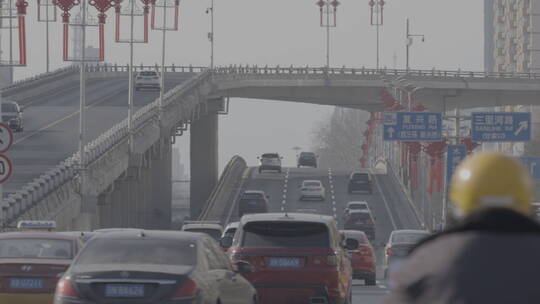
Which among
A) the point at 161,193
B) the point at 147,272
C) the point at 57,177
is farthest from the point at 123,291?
the point at 161,193

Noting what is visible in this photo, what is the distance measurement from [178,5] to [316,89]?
30731 millimetres

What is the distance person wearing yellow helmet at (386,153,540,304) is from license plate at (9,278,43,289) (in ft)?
42.8

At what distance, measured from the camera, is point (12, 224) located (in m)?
38.9

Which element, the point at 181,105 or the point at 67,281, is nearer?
the point at 67,281

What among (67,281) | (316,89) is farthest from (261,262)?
(316,89)

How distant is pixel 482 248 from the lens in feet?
14.6

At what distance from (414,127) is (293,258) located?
2043 inches

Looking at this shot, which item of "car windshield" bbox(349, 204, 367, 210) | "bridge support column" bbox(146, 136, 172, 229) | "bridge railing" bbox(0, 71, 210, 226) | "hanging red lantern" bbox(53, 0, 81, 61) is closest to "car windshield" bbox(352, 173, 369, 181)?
"bridge support column" bbox(146, 136, 172, 229)

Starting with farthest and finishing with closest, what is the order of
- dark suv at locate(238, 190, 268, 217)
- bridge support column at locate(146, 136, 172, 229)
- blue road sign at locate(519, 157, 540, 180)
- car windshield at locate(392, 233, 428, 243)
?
bridge support column at locate(146, 136, 172, 229)
dark suv at locate(238, 190, 268, 217)
blue road sign at locate(519, 157, 540, 180)
car windshield at locate(392, 233, 428, 243)

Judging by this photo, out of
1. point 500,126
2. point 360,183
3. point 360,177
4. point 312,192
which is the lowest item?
point 312,192

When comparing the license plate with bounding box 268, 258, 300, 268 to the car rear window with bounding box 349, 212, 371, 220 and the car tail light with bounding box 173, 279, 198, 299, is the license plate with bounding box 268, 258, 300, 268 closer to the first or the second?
the car tail light with bounding box 173, 279, 198, 299

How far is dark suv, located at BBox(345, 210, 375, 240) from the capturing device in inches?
2860

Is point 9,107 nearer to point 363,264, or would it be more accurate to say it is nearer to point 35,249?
point 363,264

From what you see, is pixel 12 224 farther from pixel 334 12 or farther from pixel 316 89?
pixel 334 12
